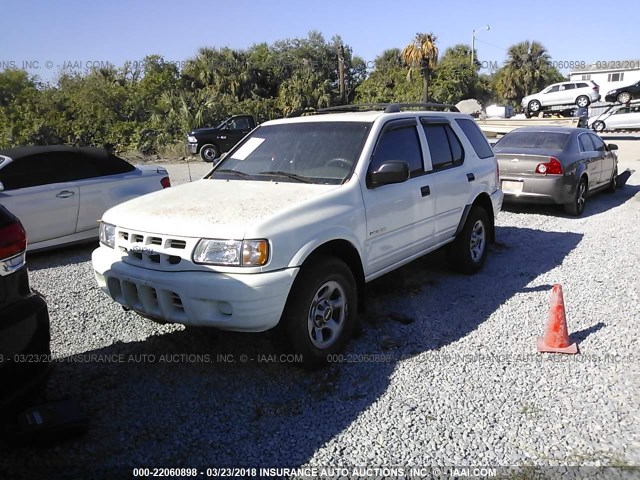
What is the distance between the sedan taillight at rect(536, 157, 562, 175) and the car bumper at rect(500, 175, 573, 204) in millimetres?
74

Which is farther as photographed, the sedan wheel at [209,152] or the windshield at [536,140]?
the sedan wheel at [209,152]

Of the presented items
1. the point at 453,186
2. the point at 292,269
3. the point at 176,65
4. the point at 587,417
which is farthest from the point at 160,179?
the point at 176,65

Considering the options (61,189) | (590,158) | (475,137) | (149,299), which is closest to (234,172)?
(149,299)

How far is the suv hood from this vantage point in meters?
3.41

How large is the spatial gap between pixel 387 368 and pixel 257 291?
1220 mm

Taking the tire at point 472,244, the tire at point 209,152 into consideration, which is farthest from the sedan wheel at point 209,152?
the tire at point 472,244

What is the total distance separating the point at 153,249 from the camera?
3.49 metres

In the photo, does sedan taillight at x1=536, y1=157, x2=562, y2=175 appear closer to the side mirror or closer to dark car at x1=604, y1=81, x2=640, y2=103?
the side mirror

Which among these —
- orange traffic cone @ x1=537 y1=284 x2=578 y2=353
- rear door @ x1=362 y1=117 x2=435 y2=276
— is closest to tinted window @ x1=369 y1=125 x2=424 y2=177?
rear door @ x1=362 y1=117 x2=435 y2=276

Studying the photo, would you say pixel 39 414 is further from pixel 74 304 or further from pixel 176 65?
pixel 176 65

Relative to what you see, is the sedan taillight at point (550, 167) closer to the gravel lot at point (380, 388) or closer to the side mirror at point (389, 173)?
the gravel lot at point (380, 388)

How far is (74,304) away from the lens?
514 cm

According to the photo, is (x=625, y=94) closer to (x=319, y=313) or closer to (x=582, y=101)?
(x=582, y=101)

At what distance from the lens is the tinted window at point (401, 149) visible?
4.48 metres
